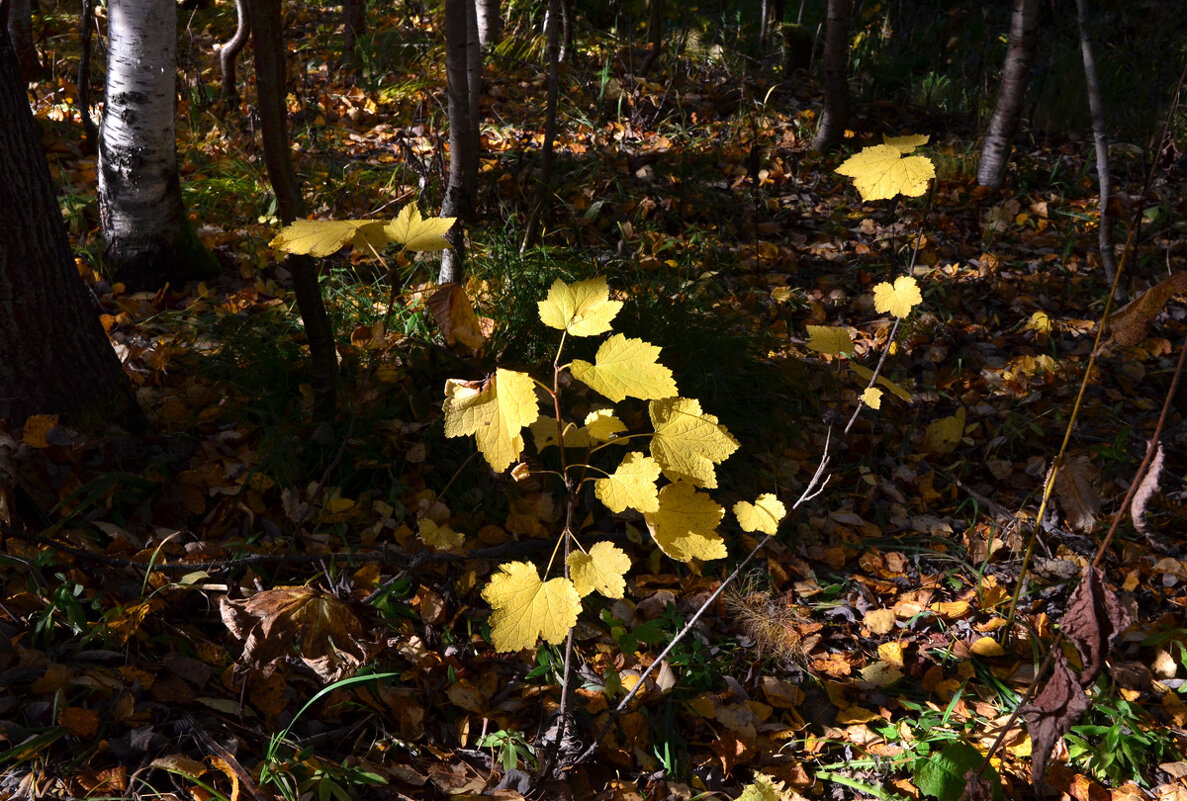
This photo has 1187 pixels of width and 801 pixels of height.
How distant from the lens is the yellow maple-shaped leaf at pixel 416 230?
1302mm

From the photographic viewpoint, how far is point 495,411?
1157mm

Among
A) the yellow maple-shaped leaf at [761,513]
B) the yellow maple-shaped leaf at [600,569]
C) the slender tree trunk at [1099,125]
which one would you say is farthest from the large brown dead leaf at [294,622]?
the slender tree trunk at [1099,125]

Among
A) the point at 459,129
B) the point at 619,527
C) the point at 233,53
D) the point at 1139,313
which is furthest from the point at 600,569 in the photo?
the point at 233,53

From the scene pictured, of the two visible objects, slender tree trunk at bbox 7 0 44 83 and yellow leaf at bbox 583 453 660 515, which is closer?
yellow leaf at bbox 583 453 660 515

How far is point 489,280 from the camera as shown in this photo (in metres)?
3.48

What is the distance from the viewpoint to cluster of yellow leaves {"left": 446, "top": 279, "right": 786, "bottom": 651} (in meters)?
1.15

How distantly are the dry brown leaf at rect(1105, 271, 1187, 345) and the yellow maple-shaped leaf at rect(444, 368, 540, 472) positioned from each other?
973 mm

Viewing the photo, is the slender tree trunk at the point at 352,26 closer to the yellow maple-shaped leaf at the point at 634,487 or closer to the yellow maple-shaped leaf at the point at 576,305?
the yellow maple-shaped leaf at the point at 576,305

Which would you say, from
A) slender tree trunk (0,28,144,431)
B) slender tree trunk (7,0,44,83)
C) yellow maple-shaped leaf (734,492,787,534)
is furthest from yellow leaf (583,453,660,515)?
slender tree trunk (7,0,44,83)

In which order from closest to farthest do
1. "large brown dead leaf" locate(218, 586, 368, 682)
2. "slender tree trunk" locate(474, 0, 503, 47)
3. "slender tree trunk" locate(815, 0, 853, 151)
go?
"large brown dead leaf" locate(218, 586, 368, 682) → "slender tree trunk" locate(815, 0, 853, 151) → "slender tree trunk" locate(474, 0, 503, 47)

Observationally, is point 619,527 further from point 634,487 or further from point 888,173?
point 888,173

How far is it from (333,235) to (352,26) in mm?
5928

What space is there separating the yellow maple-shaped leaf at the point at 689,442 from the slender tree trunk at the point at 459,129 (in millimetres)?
1872

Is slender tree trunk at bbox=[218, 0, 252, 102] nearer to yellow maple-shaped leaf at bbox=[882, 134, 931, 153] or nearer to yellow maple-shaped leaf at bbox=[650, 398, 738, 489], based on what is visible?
yellow maple-shaped leaf at bbox=[882, 134, 931, 153]
